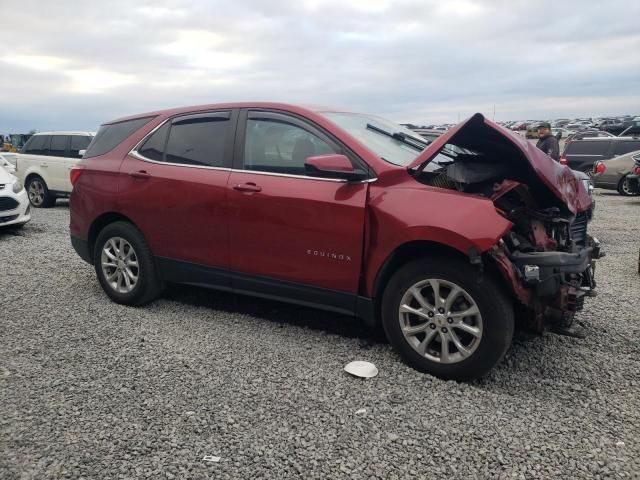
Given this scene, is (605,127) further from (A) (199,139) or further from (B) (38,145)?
(A) (199,139)

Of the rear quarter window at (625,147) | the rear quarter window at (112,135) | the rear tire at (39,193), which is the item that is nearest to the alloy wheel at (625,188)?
the rear quarter window at (625,147)

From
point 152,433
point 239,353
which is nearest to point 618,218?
point 239,353

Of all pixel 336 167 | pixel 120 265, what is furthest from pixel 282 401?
pixel 120 265

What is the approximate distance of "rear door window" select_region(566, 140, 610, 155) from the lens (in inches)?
653

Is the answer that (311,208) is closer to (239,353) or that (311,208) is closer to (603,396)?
(239,353)

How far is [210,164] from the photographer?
4316 mm

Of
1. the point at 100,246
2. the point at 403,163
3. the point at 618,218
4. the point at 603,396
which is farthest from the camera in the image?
the point at 618,218

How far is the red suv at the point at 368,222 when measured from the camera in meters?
3.26

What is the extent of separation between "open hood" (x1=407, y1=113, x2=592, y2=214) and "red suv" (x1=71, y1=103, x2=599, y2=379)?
0.01 m

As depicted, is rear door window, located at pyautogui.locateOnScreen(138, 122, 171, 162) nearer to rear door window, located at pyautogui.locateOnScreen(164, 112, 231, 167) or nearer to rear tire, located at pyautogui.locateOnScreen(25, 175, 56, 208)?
rear door window, located at pyautogui.locateOnScreen(164, 112, 231, 167)

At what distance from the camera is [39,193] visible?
13078mm

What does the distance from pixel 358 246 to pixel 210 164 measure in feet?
4.93

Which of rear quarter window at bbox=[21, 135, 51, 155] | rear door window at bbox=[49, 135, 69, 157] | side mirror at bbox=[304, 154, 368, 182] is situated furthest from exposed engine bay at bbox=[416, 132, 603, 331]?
rear quarter window at bbox=[21, 135, 51, 155]

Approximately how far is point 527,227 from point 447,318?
2.61 ft
